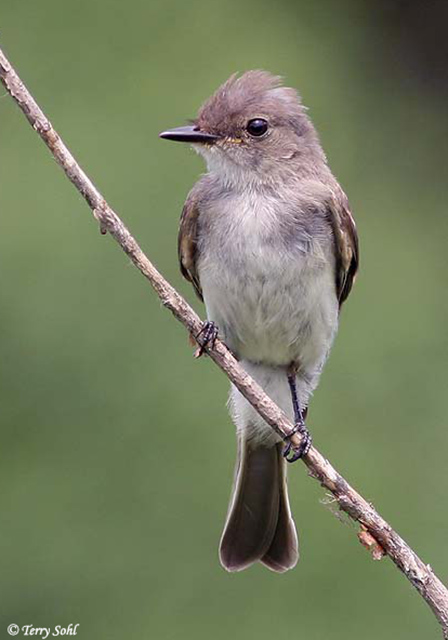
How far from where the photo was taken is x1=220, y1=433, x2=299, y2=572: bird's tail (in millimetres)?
4973

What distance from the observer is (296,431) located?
4484 mm

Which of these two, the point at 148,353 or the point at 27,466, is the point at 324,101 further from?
the point at 27,466

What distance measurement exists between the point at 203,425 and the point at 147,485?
0.40m

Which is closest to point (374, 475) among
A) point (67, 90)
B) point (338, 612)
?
point (338, 612)

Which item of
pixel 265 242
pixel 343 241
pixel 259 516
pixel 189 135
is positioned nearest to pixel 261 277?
pixel 265 242

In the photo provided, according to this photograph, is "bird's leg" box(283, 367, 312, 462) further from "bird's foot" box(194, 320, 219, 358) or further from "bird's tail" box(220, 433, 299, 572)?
"bird's foot" box(194, 320, 219, 358)

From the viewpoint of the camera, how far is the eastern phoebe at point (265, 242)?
4762mm

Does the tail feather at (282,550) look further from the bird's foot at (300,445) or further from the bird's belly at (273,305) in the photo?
the bird's belly at (273,305)

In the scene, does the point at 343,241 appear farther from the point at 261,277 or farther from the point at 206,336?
the point at 206,336

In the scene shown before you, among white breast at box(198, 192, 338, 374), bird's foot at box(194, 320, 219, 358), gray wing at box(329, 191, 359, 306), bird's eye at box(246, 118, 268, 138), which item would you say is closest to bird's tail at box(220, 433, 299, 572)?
white breast at box(198, 192, 338, 374)

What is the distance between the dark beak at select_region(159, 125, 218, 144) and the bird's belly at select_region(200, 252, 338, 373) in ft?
1.37

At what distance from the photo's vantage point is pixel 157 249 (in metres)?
6.96

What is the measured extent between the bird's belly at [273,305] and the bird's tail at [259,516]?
47cm

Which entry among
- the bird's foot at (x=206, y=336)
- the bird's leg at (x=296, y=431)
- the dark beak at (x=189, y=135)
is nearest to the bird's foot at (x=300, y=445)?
the bird's leg at (x=296, y=431)
